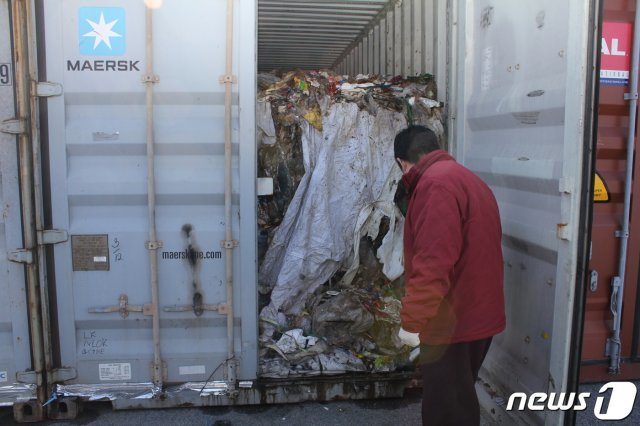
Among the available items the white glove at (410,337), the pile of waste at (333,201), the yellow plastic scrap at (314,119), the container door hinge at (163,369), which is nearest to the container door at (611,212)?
Result: the pile of waste at (333,201)

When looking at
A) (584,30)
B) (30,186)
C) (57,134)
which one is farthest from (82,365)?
(584,30)

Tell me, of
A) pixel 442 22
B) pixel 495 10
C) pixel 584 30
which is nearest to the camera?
pixel 584 30

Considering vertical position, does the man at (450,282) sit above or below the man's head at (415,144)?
below

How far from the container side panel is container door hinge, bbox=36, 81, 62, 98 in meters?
0.14

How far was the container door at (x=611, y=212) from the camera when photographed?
11.7ft

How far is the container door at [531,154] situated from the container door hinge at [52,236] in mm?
2588

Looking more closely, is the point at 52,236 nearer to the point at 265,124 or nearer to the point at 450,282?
the point at 265,124

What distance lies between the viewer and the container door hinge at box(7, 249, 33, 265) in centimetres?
305

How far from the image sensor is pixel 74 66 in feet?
10.0

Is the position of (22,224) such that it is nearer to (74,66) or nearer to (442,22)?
(74,66)

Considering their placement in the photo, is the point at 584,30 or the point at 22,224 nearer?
the point at 584,30

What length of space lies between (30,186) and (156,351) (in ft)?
4.06

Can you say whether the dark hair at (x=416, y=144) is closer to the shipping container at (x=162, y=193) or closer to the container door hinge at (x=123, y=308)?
the shipping container at (x=162, y=193)

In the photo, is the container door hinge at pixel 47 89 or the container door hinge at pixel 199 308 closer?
the container door hinge at pixel 47 89
